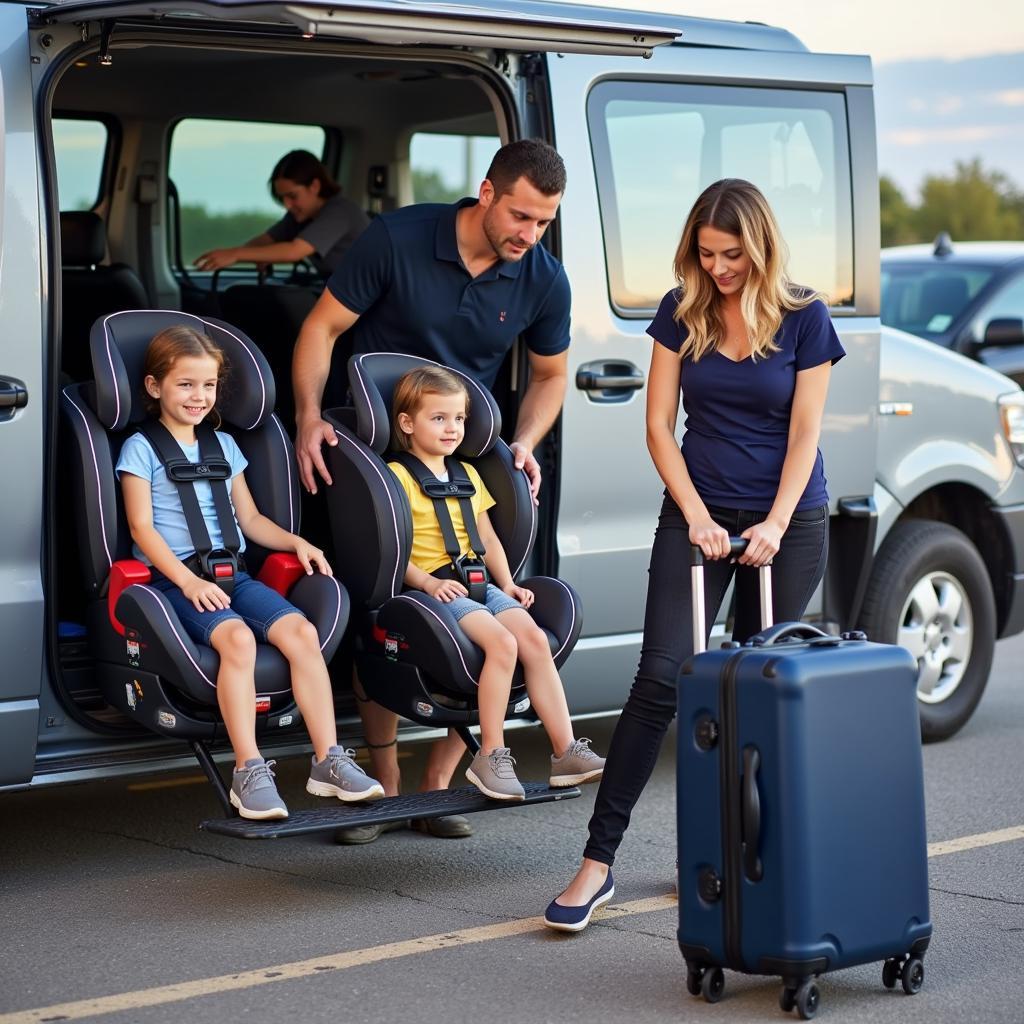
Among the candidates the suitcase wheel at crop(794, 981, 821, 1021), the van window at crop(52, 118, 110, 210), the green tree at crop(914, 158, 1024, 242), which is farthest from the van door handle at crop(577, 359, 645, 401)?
the green tree at crop(914, 158, 1024, 242)

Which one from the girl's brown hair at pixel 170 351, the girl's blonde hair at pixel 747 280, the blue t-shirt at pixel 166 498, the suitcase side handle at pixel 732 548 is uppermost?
the girl's blonde hair at pixel 747 280

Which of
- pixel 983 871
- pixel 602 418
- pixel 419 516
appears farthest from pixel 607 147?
pixel 983 871

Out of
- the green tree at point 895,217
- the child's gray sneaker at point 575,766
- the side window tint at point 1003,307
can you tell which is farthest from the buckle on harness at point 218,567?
the green tree at point 895,217

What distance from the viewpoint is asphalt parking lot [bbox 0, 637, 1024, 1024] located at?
4.02 meters

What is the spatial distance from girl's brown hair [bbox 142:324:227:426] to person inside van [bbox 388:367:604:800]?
0.57 meters

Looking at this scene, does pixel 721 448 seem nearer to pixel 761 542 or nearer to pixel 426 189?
pixel 761 542

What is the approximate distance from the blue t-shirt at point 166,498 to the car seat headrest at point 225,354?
0.28 feet

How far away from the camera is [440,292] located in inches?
216

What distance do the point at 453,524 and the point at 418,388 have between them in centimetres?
41

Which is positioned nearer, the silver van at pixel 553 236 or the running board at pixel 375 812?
the running board at pixel 375 812

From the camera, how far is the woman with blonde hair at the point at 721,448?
4.50m

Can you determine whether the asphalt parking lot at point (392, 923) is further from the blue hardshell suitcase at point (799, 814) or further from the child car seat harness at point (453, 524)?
the child car seat harness at point (453, 524)

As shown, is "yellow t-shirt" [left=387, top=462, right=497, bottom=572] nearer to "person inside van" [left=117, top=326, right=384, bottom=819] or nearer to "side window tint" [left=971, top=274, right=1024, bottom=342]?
"person inside van" [left=117, top=326, right=384, bottom=819]

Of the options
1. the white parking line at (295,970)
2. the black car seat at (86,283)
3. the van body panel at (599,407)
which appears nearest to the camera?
the white parking line at (295,970)
